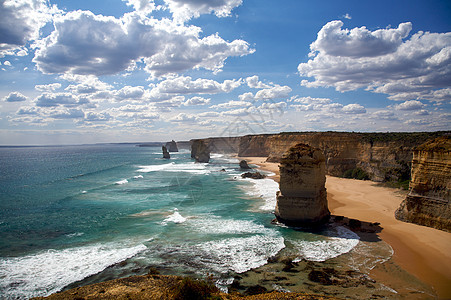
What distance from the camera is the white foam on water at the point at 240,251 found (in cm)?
1260

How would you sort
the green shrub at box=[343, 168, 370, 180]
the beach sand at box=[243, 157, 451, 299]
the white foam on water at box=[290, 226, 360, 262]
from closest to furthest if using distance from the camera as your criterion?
the beach sand at box=[243, 157, 451, 299], the white foam on water at box=[290, 226, 360, 262], the green shrub at box=[343, 168, 370, 180]

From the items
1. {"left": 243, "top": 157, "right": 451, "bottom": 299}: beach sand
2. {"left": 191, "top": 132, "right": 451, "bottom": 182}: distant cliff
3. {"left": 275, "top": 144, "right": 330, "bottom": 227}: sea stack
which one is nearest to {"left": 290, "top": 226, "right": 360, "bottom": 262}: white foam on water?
{"left": 275, "top": 144, "right": 330, "bottom": 227}: sea stack

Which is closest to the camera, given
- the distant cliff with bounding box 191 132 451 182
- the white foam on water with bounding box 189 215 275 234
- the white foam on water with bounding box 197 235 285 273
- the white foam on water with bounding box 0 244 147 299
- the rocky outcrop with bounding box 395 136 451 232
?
the white foam on water with bounding box 0 244 147 299

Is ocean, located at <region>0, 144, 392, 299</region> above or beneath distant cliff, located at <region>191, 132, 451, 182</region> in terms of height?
beneath

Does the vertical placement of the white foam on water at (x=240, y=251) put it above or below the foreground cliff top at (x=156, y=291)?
below

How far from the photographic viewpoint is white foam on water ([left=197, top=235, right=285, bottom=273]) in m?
12.6

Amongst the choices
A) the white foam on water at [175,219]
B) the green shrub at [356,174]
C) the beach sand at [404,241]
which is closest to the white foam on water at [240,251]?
the beach sand at [404,241]

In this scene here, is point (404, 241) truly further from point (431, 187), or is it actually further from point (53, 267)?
point (53, 267)

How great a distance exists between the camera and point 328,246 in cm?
1447

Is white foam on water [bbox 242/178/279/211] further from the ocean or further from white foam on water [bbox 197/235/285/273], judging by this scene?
white foam on water [bbox 197/235/285/273]

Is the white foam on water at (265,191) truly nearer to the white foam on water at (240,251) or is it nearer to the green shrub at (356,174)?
the white foam on water at (240,251)

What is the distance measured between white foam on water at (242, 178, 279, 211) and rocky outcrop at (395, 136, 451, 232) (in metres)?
10.2

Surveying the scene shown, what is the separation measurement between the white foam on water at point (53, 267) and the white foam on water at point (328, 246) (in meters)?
8.90

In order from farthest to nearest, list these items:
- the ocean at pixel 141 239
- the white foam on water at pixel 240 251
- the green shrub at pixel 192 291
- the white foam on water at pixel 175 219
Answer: the white foam on water at pixel 175 219, the white foam on water at pixel 240 251, the ocean at pixel 141 239, the green shrub at pixel 192 291
